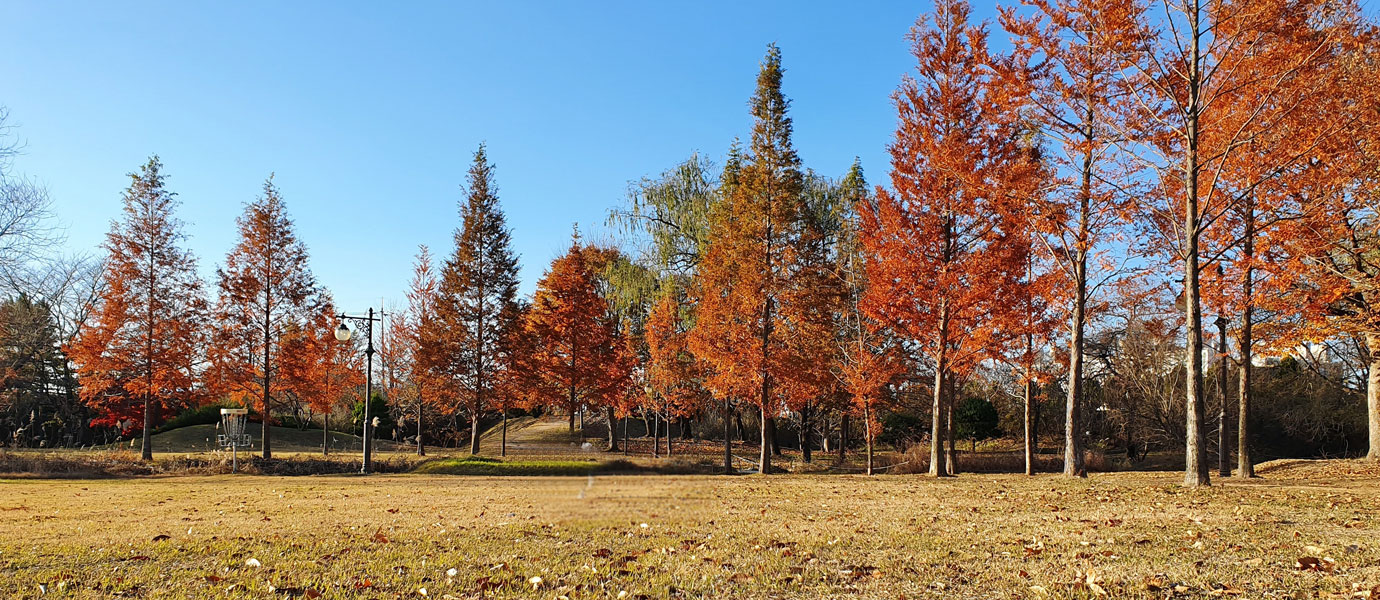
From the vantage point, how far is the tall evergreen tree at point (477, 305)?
31703 millimetres

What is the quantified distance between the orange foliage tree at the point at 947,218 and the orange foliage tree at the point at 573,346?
1495 cm

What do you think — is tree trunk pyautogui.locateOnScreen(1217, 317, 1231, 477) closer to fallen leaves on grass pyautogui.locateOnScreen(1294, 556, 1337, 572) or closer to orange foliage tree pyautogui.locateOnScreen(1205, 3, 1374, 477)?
orange foliage tree pyautogui.locateOnScreen(1205, 3, 1374, 477)

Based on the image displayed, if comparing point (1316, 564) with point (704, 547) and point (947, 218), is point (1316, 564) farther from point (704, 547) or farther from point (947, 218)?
point (947, 218)

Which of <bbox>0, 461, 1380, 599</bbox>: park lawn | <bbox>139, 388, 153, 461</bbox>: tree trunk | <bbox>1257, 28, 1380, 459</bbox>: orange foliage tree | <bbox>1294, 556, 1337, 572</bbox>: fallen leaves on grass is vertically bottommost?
<bbox>139, 388, 153, 461</bbox>: tree trunk

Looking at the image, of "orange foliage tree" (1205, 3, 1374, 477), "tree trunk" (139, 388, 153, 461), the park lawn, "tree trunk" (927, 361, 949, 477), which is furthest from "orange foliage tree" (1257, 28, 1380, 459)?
"tree trunk" (139, 388, 153, 461)

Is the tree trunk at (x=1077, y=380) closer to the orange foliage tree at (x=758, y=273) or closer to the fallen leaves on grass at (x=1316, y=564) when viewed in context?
the orange foliage tree at (x=758, y=273)

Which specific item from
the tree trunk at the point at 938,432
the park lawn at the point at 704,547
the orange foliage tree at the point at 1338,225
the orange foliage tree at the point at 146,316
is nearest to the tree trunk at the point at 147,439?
the orange foliage tree at the point at 146,316

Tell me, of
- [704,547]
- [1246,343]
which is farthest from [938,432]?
[704,547]

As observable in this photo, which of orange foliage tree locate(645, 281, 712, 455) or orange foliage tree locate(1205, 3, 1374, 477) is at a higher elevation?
orange foliage tree locate(1205, 3, 1374, 477)

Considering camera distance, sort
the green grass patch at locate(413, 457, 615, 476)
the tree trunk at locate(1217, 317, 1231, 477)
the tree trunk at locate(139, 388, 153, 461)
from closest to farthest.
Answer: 1. the tree trunk at locate(1217, 317, 1231, 477)
2. the green grass patch at locate(413, 457, 615, 476)
3. the tree trunk at locate(139, 388, 153, 461)

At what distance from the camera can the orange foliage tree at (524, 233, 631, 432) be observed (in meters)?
31.7

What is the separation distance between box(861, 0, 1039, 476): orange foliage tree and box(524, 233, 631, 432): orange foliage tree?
49.1 feet

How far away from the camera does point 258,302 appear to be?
92.0 ft

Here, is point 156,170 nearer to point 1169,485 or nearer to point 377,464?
point 377,464
